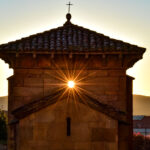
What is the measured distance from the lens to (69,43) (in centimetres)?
1609

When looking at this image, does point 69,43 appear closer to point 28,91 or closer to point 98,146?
point 28,91

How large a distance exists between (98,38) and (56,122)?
407 cm

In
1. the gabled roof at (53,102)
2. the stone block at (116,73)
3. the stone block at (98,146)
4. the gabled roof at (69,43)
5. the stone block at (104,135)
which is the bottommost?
the stone block at (98,146)

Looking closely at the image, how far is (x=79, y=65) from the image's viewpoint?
1591cm

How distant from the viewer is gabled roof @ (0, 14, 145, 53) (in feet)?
50.6

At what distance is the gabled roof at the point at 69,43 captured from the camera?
50.6 ft

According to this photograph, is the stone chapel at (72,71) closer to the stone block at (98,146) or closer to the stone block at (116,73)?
the stone block at (116,73)

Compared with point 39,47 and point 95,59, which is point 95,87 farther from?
point 39,47

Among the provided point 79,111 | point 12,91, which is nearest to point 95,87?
point 79,111

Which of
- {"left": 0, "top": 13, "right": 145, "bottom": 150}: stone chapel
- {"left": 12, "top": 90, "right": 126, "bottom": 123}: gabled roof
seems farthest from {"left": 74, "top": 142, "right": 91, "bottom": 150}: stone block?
{"left": 0, "top": 13, "right": 145, "bottom": 150}: stone chapel

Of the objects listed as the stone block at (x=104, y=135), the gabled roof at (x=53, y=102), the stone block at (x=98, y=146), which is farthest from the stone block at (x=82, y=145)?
the gabled roof at (x=53, y=102)

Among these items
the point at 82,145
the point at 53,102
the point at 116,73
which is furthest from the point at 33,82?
the point at 82,145

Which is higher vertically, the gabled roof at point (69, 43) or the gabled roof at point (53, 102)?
the gabled roof at point (69, 43)

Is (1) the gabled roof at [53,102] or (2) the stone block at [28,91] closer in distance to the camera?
(1) the gabled roof at [53,102]
